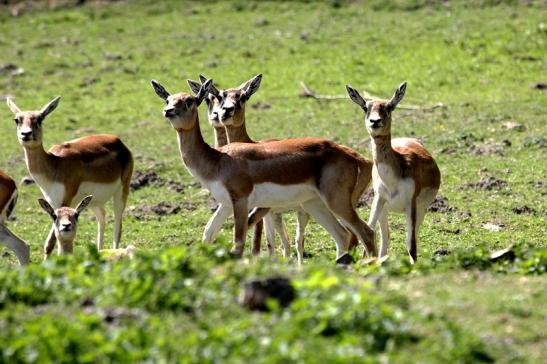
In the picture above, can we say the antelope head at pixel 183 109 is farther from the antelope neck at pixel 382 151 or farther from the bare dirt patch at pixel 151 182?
the bare dirt patch at pixel 151 182

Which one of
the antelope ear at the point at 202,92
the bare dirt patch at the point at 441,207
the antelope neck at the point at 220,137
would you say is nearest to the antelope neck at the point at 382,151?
the antelope ear at the point at 202,92

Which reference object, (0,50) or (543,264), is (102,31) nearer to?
(0,50)

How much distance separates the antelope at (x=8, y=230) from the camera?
12492 mm

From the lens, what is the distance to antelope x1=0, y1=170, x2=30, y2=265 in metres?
12.5

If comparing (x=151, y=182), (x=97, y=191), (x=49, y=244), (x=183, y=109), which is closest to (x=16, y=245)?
(x=49, y=244)

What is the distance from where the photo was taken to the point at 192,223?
1462 cm

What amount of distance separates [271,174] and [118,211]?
114 inches

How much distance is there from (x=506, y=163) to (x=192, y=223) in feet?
13.8

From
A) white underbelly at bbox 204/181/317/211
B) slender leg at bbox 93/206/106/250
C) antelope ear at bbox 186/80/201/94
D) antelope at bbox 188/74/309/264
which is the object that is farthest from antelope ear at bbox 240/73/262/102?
slender leg at bbox 93/206/106/250

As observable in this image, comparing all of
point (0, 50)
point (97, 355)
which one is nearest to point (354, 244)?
point (97, 355)

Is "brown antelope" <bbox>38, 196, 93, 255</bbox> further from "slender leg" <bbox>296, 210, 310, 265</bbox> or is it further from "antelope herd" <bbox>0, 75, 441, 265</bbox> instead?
"slender leg" <bbox>296, 210, 310, 265</bbox>

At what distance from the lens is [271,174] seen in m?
11.8

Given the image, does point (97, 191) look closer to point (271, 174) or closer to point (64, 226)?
point (64, 226)

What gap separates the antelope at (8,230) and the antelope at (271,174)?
190 centimetres
